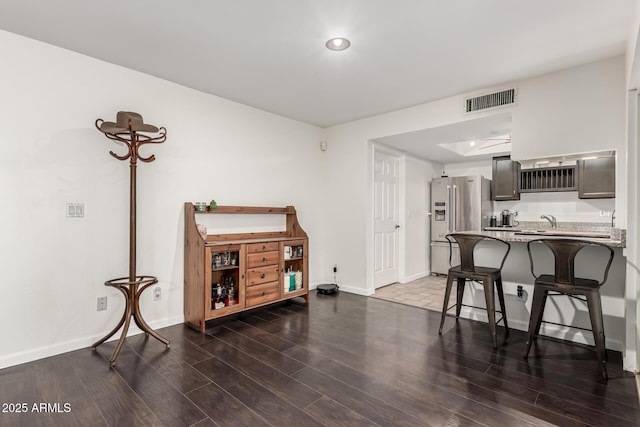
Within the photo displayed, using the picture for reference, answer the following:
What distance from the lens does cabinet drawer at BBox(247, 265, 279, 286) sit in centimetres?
361

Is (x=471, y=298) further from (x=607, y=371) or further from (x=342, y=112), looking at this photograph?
(x=342, y=112)

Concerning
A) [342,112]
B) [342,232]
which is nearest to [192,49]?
[342,112]

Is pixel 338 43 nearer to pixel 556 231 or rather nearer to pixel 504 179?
pixel 556 231

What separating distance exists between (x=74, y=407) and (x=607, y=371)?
3.63 m

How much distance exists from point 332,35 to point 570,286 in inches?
105

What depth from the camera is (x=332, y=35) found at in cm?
250

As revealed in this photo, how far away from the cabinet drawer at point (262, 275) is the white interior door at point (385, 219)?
1.76 m

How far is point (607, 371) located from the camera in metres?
2.38

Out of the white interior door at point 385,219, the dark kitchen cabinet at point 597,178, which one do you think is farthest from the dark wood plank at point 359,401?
the dark kitchen cabinet at point 597,178

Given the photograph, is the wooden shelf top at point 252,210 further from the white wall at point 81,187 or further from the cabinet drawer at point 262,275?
the cabinet drawer at point 262,275

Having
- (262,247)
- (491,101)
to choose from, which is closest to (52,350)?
(262,247)

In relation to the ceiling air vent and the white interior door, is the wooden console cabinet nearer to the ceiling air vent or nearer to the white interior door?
the white interior door

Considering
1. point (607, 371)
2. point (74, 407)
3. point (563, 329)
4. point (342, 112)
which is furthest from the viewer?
point (342, 112)

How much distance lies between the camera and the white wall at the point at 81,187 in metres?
2.51
